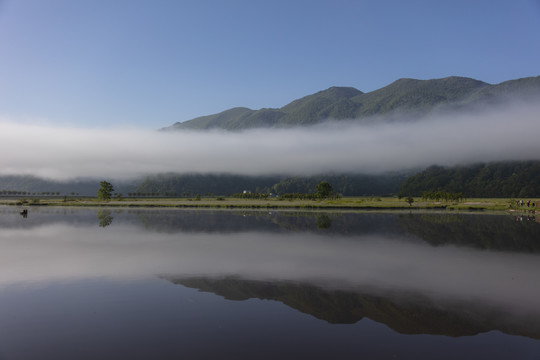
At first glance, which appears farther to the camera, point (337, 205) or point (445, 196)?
point (445, 196)

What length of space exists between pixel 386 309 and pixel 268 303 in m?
5.12

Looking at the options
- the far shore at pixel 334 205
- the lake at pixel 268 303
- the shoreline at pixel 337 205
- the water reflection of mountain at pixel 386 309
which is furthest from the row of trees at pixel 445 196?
the water reflection of mountain at pixel 386 309

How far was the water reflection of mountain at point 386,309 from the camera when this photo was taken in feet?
47.6

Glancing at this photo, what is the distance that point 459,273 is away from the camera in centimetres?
2355

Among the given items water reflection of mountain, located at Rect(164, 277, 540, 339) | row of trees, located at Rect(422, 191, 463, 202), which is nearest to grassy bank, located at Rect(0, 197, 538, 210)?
row of trees, located at Rect(422, 191, 463, 202)

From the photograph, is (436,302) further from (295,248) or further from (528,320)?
(295,248)

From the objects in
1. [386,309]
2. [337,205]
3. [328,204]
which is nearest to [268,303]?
[386,309]

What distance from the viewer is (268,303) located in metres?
17.3

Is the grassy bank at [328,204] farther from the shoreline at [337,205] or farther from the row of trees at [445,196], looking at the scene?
the row of trees at [445,196]

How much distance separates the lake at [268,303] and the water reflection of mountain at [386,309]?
5cm

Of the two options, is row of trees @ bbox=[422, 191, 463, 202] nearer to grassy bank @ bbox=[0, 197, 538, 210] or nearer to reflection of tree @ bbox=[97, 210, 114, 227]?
grassy bank @ bbox=[0, 197, 538, 210]

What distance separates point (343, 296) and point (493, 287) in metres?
8.47

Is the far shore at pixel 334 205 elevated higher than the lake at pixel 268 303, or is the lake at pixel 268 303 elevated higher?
the lake at pixel 268 303

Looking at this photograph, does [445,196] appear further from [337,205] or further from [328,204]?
[337,205]
